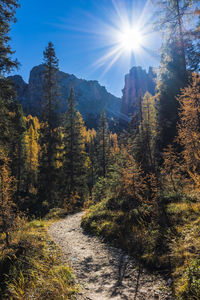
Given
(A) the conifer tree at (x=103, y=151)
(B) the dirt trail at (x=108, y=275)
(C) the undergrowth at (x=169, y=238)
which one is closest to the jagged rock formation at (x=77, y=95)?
(A) the conifer tree at (x=103, y=151)

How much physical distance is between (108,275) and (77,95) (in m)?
168

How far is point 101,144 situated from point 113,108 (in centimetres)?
17219

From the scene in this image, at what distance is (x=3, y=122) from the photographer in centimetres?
1008

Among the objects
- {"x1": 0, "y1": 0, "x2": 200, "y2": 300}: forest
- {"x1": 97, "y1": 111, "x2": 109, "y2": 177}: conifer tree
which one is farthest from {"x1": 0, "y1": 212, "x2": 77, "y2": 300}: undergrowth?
{"x1": 97, "y1": 111, "x2": 109, "y2": 177}: conifer tree

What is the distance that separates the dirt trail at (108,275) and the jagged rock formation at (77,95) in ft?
423

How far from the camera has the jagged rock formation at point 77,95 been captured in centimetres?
14000

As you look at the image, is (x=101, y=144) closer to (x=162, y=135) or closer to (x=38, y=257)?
(x=162, y=135)

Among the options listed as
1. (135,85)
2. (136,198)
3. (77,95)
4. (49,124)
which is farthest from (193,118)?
(135,85)

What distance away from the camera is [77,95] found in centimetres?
16125

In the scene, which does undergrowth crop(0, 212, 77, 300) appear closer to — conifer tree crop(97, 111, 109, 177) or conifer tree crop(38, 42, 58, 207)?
conifer tree crop(38, 42, 58, 207)

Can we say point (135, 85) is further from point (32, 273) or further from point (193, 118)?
point (32, 273)

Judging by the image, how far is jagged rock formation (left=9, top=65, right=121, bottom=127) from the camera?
14000 cm

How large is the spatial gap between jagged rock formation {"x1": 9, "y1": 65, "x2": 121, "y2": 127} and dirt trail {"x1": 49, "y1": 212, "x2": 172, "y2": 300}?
423 ft

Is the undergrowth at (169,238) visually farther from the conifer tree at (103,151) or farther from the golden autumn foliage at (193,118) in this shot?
the conifer tree at (103,151)
